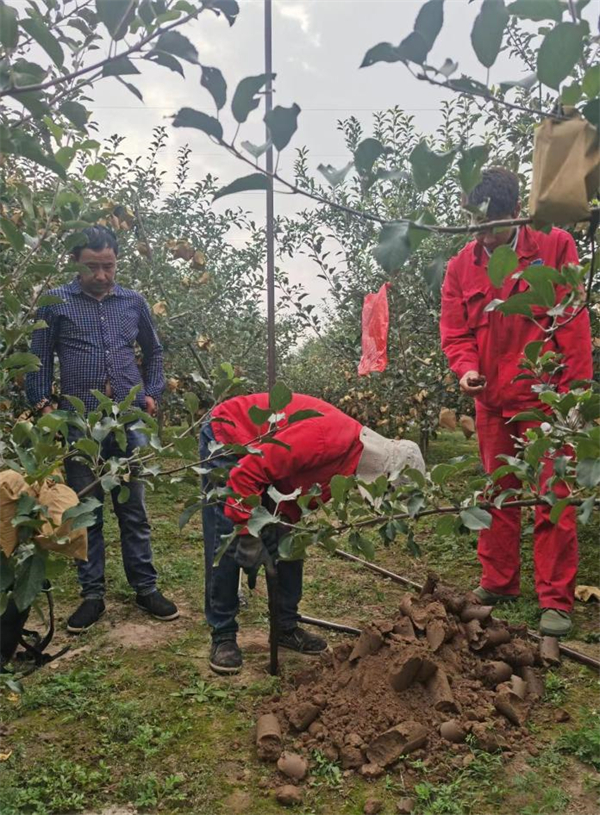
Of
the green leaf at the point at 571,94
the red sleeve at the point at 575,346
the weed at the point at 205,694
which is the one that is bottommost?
the weed at the point at 205,694

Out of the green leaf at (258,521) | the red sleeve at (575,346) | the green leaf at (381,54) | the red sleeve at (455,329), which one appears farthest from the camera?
the red sleeve at (455,329)

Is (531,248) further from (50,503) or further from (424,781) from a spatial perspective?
(50,503)

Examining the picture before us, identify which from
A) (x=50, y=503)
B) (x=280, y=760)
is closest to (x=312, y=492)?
(x=50, y=503)

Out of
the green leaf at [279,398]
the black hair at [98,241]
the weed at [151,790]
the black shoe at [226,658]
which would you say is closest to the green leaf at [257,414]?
the green leaf at [279,398]

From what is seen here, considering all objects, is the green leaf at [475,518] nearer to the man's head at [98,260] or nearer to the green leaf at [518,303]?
the green leaf at [518,303]

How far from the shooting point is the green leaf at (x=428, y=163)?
82 centimetres

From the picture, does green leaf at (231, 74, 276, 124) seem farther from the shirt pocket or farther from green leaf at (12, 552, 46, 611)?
the shirt pocket

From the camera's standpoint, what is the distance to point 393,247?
0.81 metres

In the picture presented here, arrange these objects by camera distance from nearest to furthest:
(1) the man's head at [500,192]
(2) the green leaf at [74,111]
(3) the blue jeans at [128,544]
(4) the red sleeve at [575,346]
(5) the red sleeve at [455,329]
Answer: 1. (2) the green leaf at [74,111]
2. (1) the man's head at [500,192]
3. (4) the red sleeve at [575,346]
4. (5) the red sleeve at [455,329]
5. (3) the blue jeans at [128,544]

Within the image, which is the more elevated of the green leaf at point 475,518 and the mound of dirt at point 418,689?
the green leaf at point 475,518

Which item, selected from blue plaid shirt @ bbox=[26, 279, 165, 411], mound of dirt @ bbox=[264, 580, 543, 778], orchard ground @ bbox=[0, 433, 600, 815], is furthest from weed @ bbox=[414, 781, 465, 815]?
blue plaid shirt @ bbox=[26, 279, 165, 411]

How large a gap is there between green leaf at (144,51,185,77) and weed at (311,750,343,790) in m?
1.86

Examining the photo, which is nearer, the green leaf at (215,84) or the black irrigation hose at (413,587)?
the green leaf at (215,84)

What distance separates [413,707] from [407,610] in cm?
39
